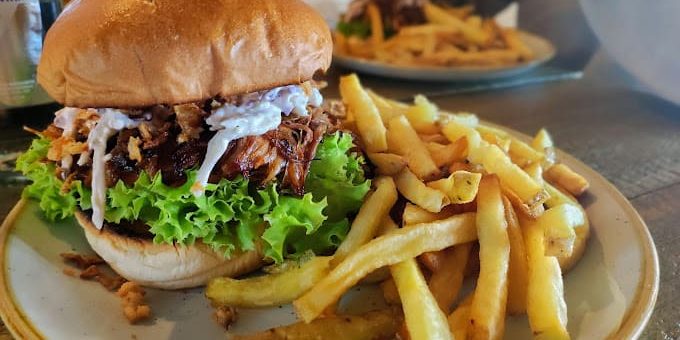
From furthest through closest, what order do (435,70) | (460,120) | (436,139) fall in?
(435,70)
(460,120)
(436,139)

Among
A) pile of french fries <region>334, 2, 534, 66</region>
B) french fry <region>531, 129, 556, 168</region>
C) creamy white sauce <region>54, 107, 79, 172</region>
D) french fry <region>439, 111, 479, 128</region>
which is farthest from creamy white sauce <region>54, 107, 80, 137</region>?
pile of french fries <region>334, 2, 534, 66</region>

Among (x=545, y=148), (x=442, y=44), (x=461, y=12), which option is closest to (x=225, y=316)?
(x=545, y=148)

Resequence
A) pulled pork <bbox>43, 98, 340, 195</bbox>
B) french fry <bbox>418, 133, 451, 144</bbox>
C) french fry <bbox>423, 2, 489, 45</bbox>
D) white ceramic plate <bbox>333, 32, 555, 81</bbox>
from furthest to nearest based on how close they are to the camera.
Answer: french fry <bbox>423, 2, 489, 45</bbox>
white ceramic plate <bbox>333, 32, 555, 81</bbox>
french fry <bbox>418, 133, 451, 144</bbox>
pulled pork <bbox>43, 98, 340, 195</bbox>

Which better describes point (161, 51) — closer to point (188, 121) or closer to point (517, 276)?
point (188, 121)

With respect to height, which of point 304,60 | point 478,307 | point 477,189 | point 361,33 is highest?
point 304,60

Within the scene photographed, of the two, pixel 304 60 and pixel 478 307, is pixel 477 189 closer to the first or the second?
pixel 478 307

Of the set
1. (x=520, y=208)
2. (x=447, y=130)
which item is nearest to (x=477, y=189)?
(x=520, y=208)

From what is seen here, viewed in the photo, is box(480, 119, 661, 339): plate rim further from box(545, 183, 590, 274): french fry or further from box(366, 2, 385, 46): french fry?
box(366, 2, 385, 46): french fry
